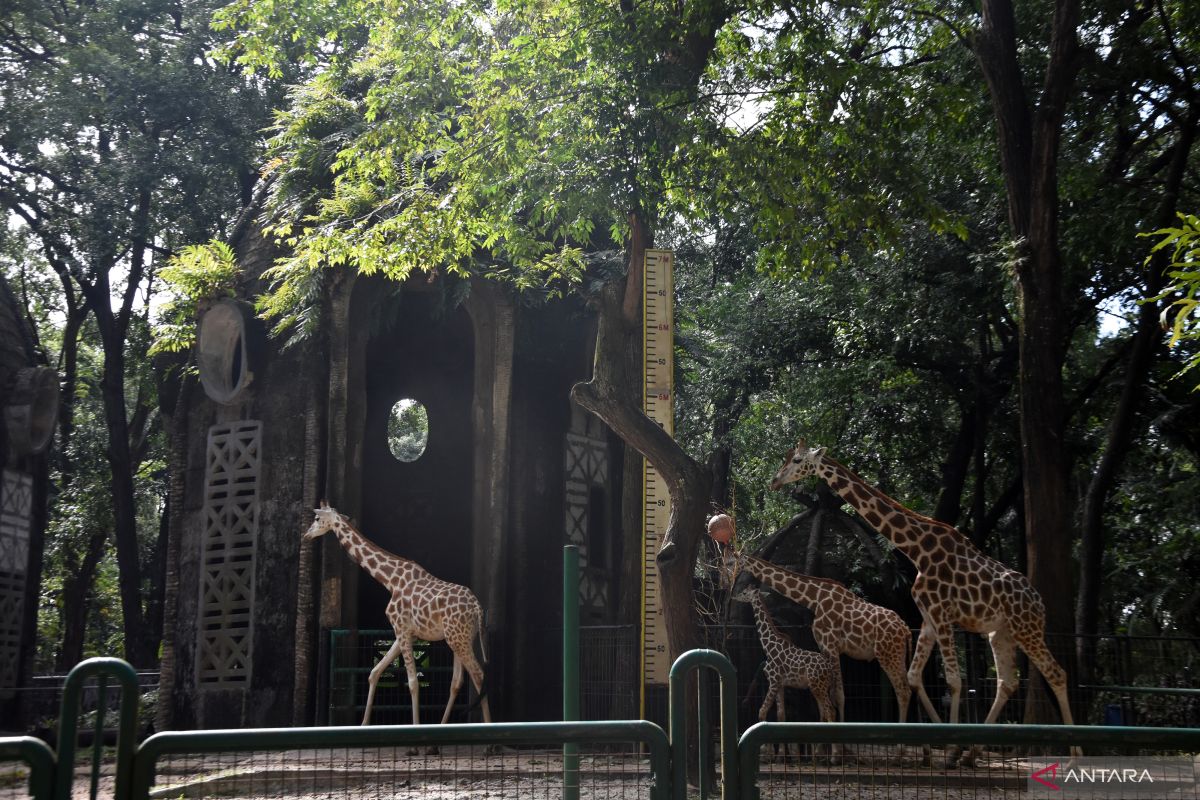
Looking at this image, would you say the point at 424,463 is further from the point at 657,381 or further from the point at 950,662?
the point at 950,662

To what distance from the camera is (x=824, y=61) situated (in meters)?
12.2

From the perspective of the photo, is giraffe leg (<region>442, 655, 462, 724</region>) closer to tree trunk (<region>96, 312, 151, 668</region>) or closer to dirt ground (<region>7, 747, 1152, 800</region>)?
dirt ground (<region>7, 747, 1152, 800</region>)

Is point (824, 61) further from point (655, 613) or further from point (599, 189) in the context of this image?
point (655, 613)

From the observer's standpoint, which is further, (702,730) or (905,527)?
(905,527)

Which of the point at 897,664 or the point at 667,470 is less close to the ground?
the point at 667,470

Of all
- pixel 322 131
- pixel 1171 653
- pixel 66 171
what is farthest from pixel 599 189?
pixel 66 171

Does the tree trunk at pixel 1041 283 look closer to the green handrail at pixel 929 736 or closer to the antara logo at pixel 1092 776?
the antara logo at pixel 1092 776

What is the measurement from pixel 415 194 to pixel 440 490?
945 centimetres

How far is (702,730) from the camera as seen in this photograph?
5.29m

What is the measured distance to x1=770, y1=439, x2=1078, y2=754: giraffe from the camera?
11.0 metres

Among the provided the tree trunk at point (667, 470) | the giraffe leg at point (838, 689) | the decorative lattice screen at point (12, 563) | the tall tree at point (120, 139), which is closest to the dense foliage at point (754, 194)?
the tall tree at point (120, 139)

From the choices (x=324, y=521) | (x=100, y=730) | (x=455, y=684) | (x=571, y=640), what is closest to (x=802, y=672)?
(x=455, y=684)

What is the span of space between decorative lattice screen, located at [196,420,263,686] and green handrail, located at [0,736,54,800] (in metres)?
11.4

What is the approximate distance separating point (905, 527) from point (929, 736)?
6.39 meters
